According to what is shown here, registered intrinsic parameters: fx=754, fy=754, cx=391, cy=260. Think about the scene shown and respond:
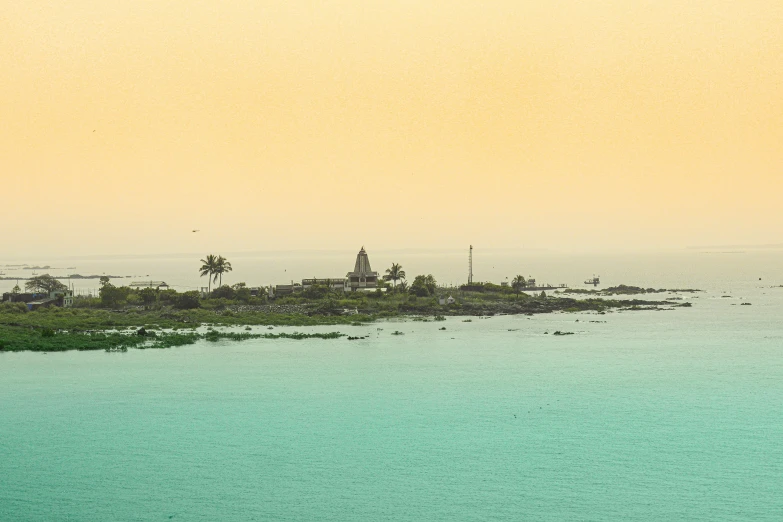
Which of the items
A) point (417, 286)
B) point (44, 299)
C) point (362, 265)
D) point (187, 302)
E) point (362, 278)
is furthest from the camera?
point (362, 265)

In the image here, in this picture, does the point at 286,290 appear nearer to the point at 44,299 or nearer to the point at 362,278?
the point at 362,278

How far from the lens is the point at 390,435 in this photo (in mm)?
30641

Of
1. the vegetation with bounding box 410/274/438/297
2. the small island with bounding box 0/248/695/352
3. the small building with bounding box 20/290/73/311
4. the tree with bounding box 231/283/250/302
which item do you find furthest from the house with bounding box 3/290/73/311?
the vegetation with bounding box 410/274/438/297

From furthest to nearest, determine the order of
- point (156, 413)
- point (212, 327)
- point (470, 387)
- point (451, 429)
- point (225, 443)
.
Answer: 1. point (212, 327)
2. point (470, 387)
3. point (156, 413)
4. point (451, 429)
5. point (225, 443)

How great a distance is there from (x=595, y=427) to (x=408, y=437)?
26.5 feet

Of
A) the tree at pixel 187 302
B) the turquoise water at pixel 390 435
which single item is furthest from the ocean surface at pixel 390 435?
the tree at pixel 187 302

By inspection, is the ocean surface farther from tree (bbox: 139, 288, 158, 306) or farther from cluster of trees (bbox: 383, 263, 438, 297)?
cluster of trees (bbox: 383, 263, 438, 297)

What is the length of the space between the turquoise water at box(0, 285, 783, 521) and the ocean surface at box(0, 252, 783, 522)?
10cm

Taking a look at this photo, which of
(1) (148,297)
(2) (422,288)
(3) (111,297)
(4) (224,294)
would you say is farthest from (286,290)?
(3) (111,297)

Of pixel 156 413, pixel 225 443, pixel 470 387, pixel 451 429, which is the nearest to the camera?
pixel 225 443

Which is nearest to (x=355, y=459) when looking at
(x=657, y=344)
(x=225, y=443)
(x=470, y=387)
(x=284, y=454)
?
(x=284, y=454)

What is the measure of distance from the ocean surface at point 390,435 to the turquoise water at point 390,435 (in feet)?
0.31

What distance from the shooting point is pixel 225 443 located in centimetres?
2947

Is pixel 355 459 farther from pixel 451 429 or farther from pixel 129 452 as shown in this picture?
pixel 129 452
